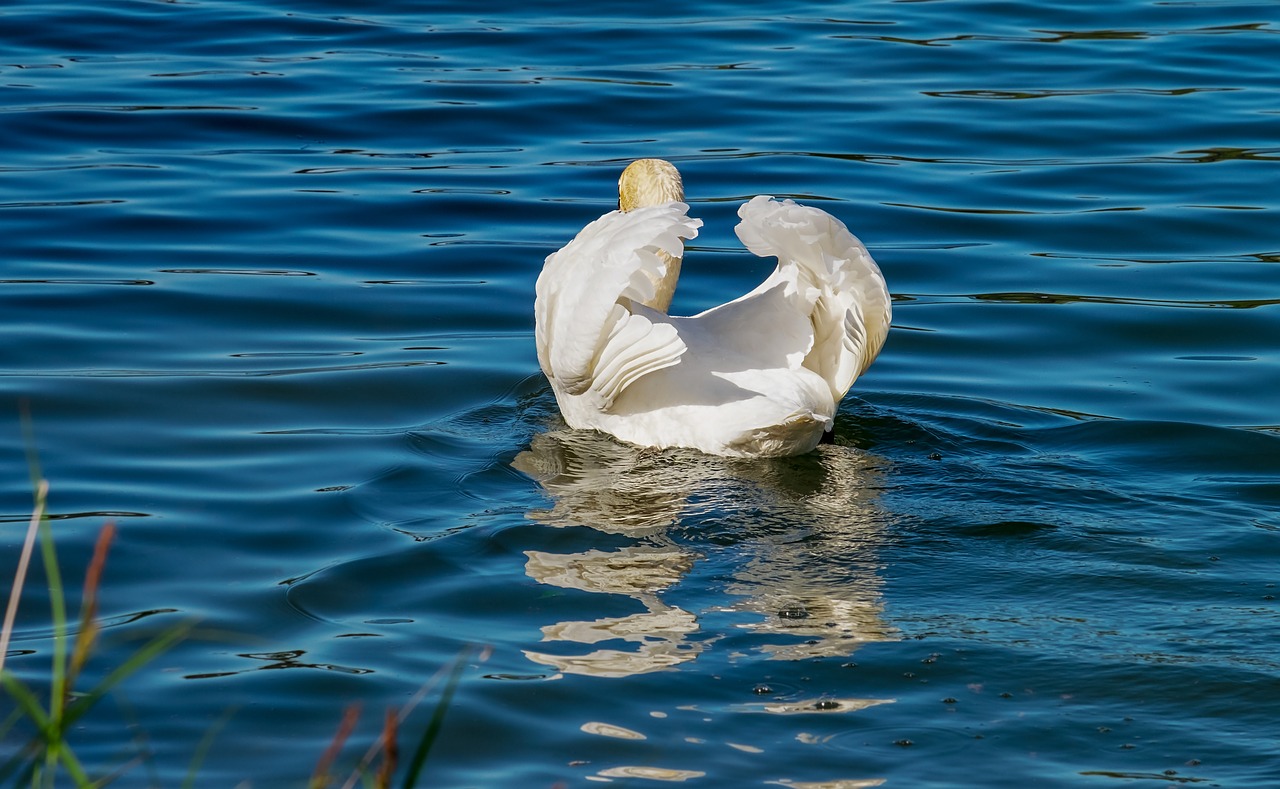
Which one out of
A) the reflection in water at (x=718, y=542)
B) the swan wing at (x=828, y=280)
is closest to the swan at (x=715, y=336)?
the swan wing at (x=828, y=280)

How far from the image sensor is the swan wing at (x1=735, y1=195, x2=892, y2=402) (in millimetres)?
6445

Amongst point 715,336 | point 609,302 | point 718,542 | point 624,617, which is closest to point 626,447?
point 715,336

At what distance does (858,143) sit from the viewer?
12.6 m

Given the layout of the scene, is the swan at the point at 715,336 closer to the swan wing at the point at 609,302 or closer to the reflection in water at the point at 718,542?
the swan wing at the point at 609,302

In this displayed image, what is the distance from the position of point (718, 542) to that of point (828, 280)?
142cm

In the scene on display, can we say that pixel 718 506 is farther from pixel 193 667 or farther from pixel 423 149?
pixel 423 149

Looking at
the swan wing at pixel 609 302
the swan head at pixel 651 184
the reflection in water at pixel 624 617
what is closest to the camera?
the reflection in water at pixel 624 617

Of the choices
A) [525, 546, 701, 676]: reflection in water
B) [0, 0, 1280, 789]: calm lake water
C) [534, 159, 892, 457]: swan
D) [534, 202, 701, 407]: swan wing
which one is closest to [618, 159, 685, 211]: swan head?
[534, 159, 892, 457]: swan

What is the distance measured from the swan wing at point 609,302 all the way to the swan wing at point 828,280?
430 millimetres

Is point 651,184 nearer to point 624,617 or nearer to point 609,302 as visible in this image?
point 609,302

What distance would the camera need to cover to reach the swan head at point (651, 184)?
7.49 meters

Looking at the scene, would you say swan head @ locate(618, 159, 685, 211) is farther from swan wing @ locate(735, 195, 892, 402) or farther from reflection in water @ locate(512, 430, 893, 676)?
reflection in water @ locate(512, 430, 893, 676)

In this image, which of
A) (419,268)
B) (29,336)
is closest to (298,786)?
(29,336)

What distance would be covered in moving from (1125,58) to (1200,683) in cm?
1104
